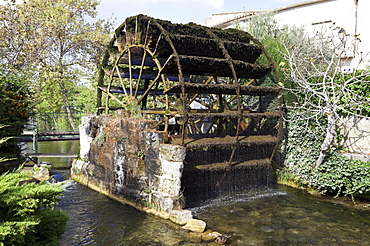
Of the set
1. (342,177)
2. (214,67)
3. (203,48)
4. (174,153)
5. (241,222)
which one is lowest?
(241,222)

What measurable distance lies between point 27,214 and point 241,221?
422 cm

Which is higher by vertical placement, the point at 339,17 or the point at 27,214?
the point at 339,17

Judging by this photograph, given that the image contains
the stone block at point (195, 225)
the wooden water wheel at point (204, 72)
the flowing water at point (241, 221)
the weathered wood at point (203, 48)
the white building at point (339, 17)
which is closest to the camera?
the flowing water at point (241, 221)

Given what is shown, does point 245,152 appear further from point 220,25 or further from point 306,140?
point 220,25

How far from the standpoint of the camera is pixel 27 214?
8.50ft

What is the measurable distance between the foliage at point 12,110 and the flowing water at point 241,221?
67.7 inches

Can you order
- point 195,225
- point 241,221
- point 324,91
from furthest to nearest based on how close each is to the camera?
point 324,91 → point 241,221 → point 195,225

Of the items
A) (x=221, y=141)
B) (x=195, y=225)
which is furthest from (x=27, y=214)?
(x=221, y=141)

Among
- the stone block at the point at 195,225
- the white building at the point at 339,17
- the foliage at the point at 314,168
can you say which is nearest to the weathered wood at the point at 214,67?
the foliage at the point at 314,168

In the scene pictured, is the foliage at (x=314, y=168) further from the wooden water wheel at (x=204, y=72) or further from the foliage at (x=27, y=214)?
the foliage at (x=27, y=214)

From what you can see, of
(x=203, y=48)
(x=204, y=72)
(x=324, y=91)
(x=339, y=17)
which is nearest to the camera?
(x=324, y=91)

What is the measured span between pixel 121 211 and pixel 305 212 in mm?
3804

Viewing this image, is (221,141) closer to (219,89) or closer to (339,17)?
(219,89)

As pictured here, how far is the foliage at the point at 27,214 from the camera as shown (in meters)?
2.41
